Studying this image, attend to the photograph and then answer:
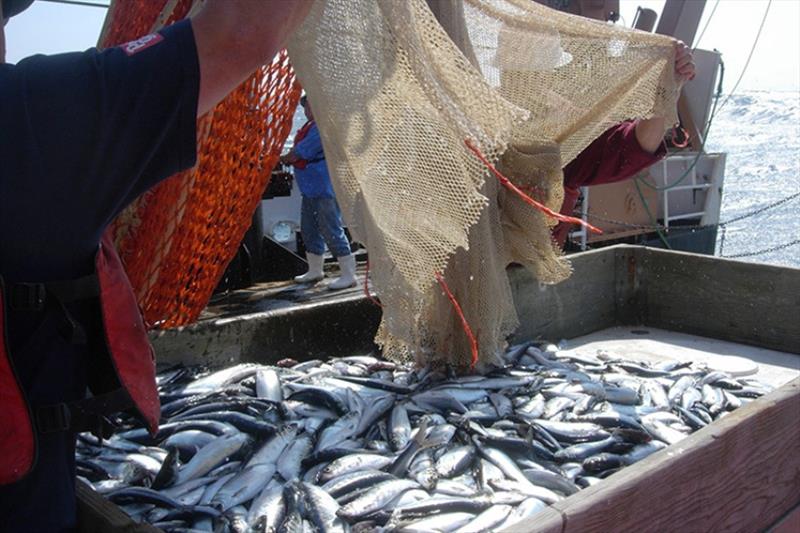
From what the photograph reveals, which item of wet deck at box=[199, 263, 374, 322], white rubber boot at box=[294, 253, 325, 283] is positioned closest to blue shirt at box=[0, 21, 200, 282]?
wet deck at box=[199, 263, 374, 322]

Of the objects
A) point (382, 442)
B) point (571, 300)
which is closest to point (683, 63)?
point (571, 300)

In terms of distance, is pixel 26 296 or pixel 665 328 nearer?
pixel 26 296

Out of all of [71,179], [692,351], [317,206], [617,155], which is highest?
[617,155]

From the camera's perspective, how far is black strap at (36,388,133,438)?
1.67 metres

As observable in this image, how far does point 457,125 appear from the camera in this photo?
2510mm

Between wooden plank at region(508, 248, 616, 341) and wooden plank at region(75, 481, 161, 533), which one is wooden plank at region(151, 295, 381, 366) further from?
wooden plank at region(75, 481, 161, 533)

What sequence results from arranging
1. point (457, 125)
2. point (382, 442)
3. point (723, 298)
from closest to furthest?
point (457, 125) < point (382, 442) < point (723, 298)

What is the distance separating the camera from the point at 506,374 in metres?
4.11

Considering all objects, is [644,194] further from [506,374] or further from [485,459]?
[485,459]

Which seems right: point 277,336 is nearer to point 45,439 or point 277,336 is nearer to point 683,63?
point 45,439

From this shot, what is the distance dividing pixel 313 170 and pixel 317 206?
445 millimetres

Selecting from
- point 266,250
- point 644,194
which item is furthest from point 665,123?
point 644,194

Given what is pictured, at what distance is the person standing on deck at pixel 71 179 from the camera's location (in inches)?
58.1

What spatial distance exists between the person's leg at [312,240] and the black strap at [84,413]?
6.18 metres
